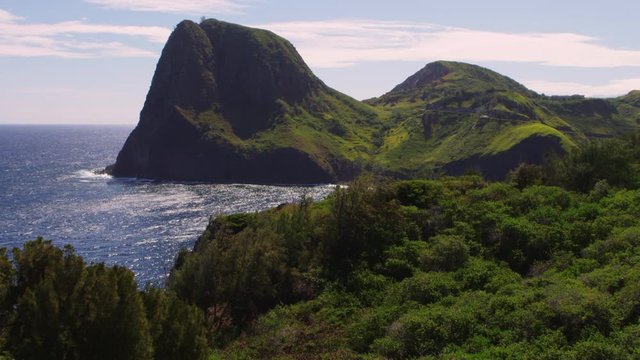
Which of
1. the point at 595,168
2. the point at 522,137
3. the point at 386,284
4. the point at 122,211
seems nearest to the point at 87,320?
the point at 386,284

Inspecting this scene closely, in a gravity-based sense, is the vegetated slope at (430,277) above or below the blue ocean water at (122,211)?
above

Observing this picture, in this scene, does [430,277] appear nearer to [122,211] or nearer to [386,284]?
[386,284]

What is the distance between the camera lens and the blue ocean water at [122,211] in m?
98.2

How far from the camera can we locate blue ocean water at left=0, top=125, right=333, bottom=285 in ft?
322

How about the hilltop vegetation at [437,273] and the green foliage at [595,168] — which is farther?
the green foliage at [595,168]

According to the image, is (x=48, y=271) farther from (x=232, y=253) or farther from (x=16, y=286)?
(x=232, y=253)

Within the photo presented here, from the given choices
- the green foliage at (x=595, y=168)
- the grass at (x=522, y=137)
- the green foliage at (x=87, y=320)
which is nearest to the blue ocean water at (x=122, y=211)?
the green foliage at (x=595, y=168)

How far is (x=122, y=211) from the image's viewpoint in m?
135

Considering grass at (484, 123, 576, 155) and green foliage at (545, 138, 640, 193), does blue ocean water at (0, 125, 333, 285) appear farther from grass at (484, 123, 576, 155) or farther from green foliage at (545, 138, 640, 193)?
grass at (484, 123, 576, 155)

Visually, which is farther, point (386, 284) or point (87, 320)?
point (386, 284)

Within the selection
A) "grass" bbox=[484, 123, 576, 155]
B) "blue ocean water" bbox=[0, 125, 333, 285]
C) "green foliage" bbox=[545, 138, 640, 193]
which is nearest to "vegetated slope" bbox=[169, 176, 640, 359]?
"green foliage" bbox=[545, 138, 640, 193]

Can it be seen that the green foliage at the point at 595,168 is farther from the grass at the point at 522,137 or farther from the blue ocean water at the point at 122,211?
the grass at the point at 522,137

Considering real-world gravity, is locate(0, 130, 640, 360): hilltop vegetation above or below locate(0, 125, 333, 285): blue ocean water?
above

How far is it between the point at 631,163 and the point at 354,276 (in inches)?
1515
